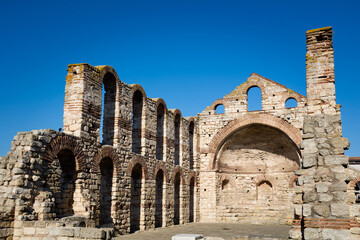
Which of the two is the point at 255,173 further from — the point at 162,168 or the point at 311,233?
the point at 311,233

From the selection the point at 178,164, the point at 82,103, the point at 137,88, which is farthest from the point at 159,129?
the point at 82,103

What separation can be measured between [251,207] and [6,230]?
14817 millimetres

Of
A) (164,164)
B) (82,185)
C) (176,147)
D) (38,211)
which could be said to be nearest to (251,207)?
(176,147)

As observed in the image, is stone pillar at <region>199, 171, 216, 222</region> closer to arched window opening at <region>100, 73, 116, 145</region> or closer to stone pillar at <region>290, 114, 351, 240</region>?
arched window opening at <region>100, 73, 116, 145</region>

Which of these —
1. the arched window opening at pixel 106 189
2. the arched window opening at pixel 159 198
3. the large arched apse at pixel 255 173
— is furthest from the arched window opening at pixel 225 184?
the arched window opening at pixel 106 189

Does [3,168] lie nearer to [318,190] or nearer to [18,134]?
[18,134]

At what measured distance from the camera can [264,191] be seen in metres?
20.8

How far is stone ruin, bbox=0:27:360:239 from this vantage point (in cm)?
670

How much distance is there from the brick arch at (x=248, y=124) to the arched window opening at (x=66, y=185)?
10634 mm

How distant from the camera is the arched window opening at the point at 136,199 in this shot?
14.2 m

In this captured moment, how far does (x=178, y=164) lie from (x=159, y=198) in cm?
267

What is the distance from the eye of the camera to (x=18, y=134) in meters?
9.08

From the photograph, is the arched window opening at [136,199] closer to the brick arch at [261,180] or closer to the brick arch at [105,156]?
the brick arch at [105,156]

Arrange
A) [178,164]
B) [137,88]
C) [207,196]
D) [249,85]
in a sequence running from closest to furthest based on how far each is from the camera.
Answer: [137,88]
[178,164]
[207,196]
[249,85]
